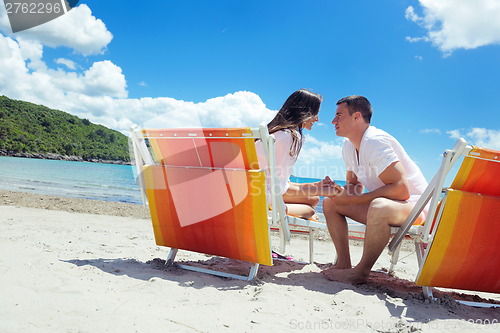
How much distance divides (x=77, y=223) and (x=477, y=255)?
531 cm

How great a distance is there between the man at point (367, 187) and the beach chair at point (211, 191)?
442 mm

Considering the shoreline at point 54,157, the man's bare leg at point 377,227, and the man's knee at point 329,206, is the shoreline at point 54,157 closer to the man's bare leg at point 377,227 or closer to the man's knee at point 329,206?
the man's knee at point 329,206

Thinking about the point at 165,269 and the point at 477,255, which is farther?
the point at 165,269

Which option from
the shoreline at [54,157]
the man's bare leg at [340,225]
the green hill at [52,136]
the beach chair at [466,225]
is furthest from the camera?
the green hill at [52,136]

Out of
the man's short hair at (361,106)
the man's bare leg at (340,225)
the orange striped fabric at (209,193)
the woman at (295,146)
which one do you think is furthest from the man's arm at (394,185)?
the orange striped fabric at (209,193)

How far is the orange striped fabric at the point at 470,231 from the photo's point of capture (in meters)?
2.35

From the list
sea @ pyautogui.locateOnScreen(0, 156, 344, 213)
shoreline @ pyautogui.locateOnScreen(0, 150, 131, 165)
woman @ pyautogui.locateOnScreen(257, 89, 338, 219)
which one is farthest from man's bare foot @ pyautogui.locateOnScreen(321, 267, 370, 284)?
shoreline @ pyautogui.locateOnScreen(0, 150, 131, 165)

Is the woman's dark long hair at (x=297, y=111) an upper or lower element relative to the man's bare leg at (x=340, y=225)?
upper

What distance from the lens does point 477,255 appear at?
247 cm

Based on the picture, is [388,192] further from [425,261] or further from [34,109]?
[34,109]

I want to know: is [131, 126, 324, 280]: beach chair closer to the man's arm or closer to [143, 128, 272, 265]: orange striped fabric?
[143, 128, 272, 265]: orange striped fabric

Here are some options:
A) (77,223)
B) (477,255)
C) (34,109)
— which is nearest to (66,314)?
(477,255)

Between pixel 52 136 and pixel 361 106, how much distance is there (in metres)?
79.6

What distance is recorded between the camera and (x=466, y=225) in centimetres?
241
